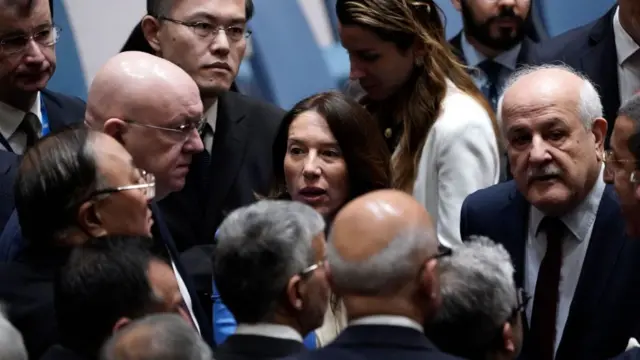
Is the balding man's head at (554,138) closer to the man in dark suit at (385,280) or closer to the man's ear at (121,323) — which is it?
the man in dark suit at (385,280)

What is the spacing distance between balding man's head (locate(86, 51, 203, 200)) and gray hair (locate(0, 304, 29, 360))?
120cm

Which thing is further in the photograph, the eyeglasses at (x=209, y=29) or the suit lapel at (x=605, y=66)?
the suit lapel at (x=605, y=66)

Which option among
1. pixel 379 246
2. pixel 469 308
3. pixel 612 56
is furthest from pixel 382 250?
pixel 612 56

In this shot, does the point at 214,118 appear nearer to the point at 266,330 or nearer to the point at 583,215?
the point at 583,215

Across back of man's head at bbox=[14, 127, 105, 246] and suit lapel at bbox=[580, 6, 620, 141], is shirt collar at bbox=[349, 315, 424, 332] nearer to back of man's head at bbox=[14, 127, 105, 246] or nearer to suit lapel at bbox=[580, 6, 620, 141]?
back of man's head at bbox=[14, 127, 105, 246]

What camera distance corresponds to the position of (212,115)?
15.7 feet

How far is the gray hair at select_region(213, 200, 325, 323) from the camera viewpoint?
3.25 meters

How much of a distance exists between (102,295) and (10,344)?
250 millimetres

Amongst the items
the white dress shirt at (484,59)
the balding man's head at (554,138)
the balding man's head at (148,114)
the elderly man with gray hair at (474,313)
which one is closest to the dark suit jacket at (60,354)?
the elderly man with gray hair at (474,313)

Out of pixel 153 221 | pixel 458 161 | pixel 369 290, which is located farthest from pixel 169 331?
pixel 458 161

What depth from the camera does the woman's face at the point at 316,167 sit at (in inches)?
172

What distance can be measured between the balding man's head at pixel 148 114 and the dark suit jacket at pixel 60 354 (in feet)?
3.41

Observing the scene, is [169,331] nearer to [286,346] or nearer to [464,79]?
[286,346]

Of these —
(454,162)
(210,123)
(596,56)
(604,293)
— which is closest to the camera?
(604,293)
